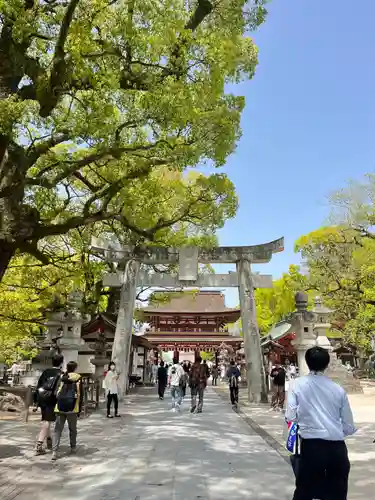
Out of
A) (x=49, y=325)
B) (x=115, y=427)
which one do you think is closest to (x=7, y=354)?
(x=49, y=325)

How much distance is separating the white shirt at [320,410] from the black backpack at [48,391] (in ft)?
15.1

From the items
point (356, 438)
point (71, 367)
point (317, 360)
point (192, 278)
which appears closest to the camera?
point (317, 360)

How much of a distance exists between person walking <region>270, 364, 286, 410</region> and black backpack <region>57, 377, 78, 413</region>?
7328 mm

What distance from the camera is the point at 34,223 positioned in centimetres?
800

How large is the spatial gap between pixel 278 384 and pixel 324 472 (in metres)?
9.98

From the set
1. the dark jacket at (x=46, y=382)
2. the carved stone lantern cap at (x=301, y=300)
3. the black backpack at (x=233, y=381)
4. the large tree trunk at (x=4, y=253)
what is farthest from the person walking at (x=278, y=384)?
the large tree trunk at (x=4, y=253)

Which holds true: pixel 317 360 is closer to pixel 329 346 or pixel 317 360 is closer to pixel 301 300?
pixel 301 300

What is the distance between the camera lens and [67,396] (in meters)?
6.53

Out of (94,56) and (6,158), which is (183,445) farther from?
(94,56)

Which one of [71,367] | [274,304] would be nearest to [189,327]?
[274,304]

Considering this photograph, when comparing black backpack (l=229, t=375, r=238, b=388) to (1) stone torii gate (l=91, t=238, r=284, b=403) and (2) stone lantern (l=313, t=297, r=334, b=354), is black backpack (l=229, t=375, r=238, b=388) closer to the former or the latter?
(1) stone torii gate (l=91, t=238, r=284, b=403)

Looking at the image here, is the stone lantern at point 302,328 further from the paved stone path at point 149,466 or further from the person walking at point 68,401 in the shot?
the person walking at point 68,401

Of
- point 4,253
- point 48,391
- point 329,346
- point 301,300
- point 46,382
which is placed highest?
point 301,300

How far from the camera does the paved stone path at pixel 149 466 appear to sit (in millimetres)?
4652
